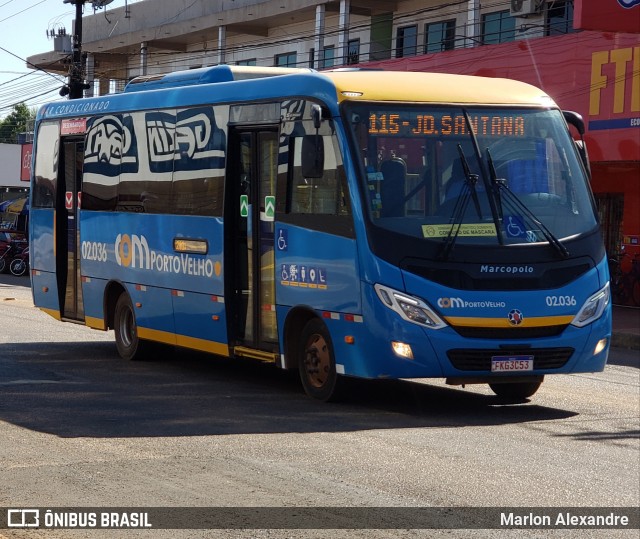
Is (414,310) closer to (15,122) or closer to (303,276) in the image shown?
(303,276)

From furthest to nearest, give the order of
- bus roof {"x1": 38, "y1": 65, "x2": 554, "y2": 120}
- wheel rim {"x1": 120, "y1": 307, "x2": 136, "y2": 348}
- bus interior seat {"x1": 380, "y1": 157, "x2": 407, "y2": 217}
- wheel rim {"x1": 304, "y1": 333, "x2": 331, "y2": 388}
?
wheel rim {"x1": 120, "y1": 307, "x2": 136, "y2": 348} < wheel rim {"x1": 304, "y1": 333, "x2": 331, "y2": 388} < bus roof {"x1": 38, "y1": 65, "x2": 554, "y2": 120} < bus interior seat {"x1": 380, "y1": 157, "x2": 407, "y2": 217}

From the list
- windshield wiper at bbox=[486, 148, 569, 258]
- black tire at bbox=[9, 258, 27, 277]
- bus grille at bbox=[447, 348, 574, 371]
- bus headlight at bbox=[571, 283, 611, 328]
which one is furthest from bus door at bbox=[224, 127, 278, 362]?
black tire at bbox=[9, 258, 27, 277]

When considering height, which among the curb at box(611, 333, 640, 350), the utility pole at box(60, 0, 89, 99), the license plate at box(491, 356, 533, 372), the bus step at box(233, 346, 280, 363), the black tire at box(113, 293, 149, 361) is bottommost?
the curb at box(611, 333, 640, 350)

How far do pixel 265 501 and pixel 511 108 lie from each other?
18.0 feet

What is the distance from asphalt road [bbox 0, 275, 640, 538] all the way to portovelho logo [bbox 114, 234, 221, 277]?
114 centimetres

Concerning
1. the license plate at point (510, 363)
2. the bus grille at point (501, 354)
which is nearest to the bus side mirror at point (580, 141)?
the bus grille at point (501, 354)

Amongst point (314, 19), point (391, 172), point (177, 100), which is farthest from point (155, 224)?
point (314, 19)

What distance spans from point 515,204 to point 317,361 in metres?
2.28

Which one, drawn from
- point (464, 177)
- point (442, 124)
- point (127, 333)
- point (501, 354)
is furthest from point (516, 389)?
point (127, 333)

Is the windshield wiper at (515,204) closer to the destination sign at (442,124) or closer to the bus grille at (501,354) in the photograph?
the destination sign at (442,124)

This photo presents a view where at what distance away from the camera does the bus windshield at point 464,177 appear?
11195 mm

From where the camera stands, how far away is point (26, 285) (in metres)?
35.4

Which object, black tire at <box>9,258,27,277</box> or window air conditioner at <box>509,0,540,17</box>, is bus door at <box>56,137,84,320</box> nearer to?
window air conditioner at <box>509,0,540,17</box>

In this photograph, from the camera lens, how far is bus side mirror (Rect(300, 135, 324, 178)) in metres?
11.5
